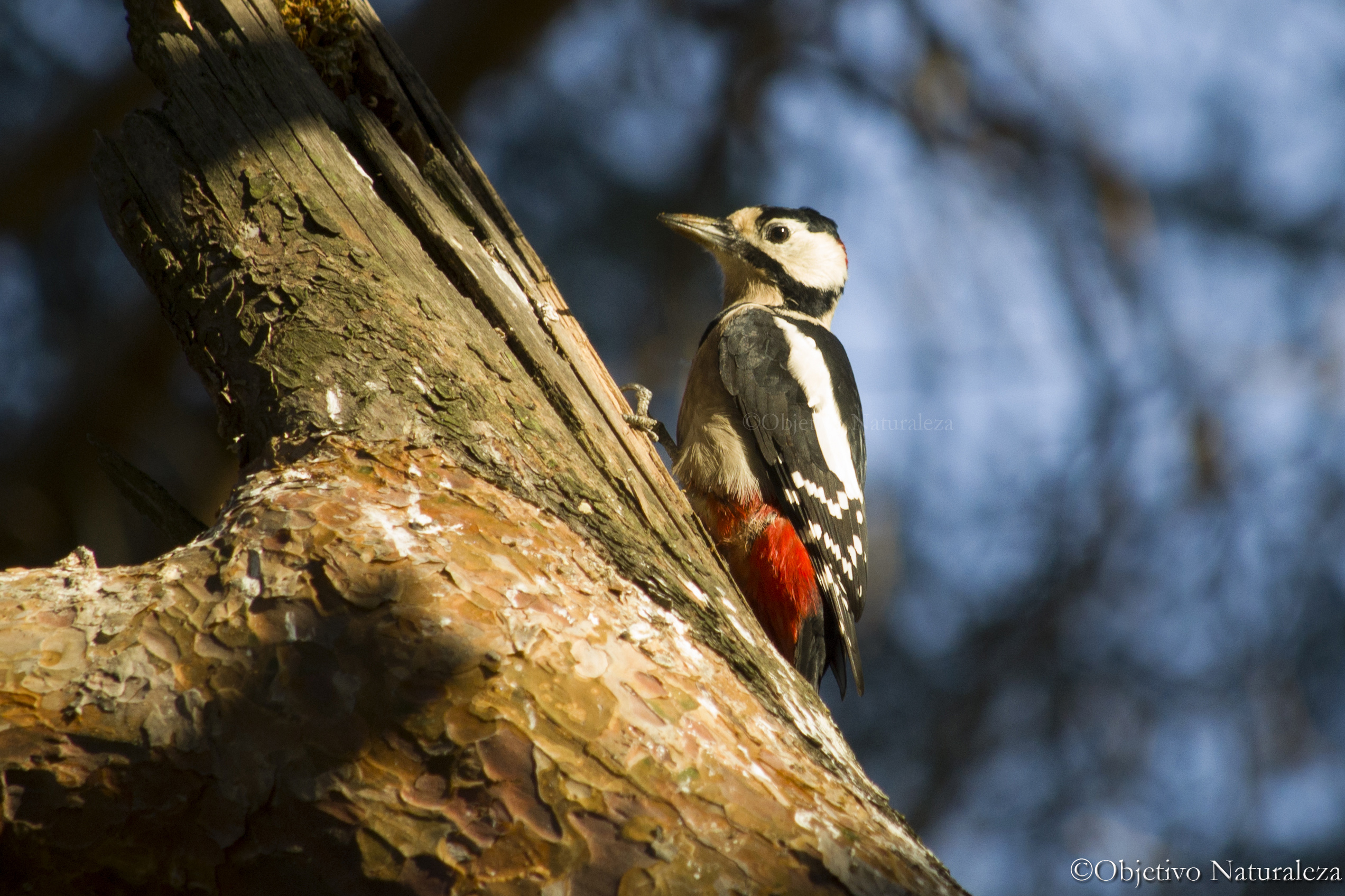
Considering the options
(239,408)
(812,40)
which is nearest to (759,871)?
(239,408)

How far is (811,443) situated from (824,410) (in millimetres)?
185

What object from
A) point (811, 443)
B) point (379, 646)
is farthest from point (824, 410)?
point (379, 646)

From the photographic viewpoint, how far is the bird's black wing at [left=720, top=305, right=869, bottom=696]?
3.14 meters

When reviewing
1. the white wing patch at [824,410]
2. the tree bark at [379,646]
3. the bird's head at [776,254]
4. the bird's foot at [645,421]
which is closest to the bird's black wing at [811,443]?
the white wing patch at [824,410]

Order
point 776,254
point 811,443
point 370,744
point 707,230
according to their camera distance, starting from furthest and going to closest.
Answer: point 776,254
point 707,230
point 811,443
point 370,744

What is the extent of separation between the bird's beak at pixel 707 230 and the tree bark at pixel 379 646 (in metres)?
1.84

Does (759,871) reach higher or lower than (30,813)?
higher

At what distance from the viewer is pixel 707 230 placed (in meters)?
3.95

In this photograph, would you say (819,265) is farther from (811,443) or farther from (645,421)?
(645,421)

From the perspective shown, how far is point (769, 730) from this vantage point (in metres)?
1.65

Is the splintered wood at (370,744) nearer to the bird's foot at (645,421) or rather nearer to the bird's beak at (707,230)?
the bird's foot at (645,421)

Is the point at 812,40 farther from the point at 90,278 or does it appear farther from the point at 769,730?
the point at 769,730

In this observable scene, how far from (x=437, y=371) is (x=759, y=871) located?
108cm

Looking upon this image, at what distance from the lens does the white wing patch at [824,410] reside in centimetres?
339
